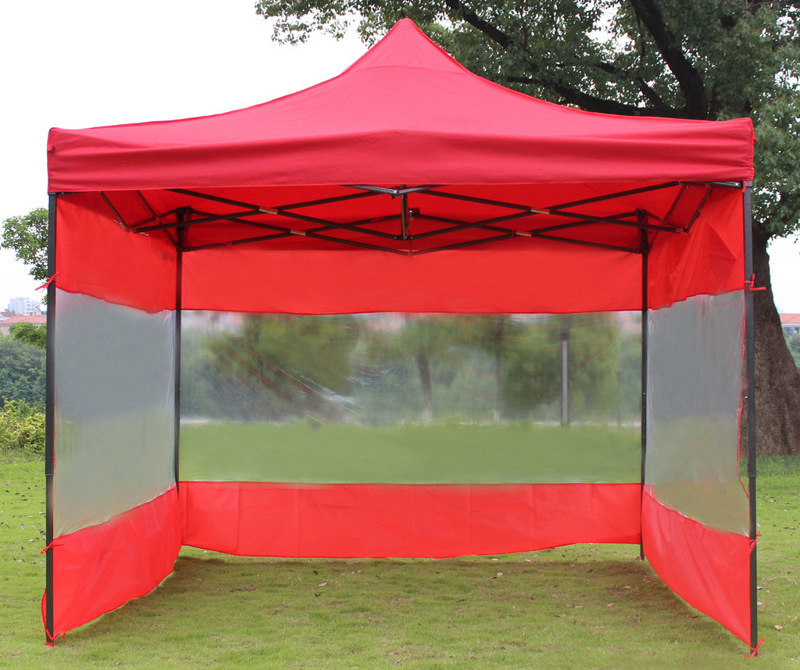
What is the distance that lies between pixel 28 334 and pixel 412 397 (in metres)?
13.4

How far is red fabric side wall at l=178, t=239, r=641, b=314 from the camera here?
16.7 feet

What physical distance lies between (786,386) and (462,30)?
6314mm

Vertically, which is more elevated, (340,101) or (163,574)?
(340,101)

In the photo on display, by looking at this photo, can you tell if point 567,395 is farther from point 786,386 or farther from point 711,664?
point 786,386

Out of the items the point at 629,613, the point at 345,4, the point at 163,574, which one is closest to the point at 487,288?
the point at 629,613

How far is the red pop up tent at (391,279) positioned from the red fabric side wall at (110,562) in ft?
0.05

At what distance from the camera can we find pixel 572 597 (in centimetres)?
422

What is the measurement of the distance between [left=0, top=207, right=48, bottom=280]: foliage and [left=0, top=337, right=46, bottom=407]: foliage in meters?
4.52

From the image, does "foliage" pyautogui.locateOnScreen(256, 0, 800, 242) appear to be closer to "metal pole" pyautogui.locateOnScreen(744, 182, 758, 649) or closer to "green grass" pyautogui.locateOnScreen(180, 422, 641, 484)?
"green grass" pyautogui.locateOnScreen(180, 422, 641, 484)

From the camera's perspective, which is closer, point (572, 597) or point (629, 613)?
point (629, 613)

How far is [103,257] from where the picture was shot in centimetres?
368

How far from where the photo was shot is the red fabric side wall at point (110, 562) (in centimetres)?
325

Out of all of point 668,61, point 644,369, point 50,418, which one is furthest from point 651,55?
point 50,418

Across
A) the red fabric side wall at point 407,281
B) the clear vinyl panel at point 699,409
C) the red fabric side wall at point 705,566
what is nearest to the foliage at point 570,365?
the red fabric side wall at point 407,281
